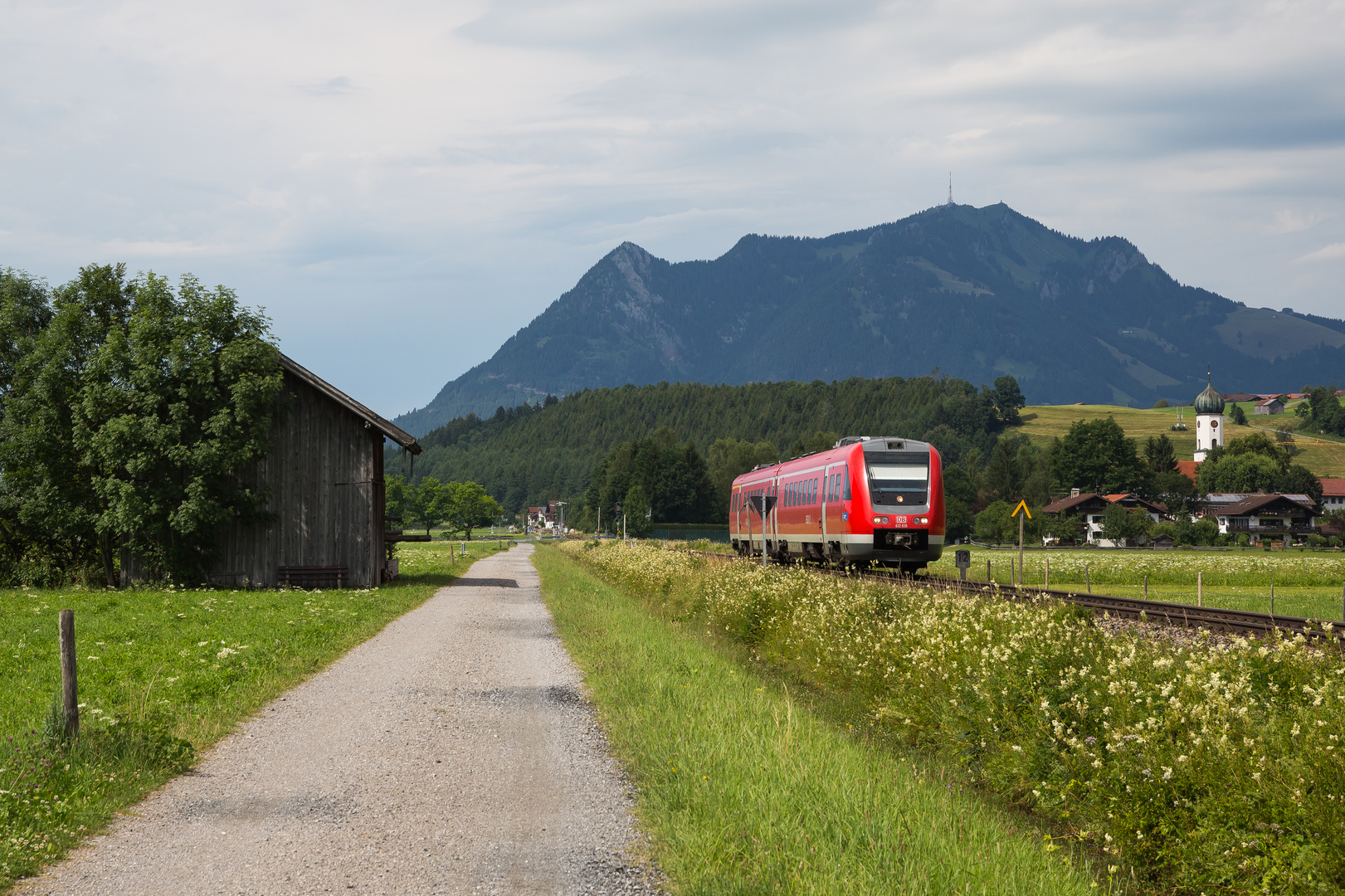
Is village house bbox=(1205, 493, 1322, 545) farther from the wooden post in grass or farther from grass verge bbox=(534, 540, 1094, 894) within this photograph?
the wooden post in grass

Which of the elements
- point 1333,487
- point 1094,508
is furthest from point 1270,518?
point 1333,487

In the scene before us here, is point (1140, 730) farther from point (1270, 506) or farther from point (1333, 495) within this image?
point (1333, 495)

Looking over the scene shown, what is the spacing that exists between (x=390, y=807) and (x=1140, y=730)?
546 cm

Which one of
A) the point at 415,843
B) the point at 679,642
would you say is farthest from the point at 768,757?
the point at 679,642

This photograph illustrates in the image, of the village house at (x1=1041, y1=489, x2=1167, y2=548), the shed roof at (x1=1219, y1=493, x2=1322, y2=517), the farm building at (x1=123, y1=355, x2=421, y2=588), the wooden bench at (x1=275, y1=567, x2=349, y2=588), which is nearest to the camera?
the wooden bench at (x1=275, y1=567, x2=349, y2=588)

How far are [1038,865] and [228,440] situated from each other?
29506 millimetres

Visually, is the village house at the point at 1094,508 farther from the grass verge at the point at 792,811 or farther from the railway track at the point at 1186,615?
the grass verge at the point at 792,811

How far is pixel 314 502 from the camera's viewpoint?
1314 inches

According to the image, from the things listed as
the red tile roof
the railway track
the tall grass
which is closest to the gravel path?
the tall grass

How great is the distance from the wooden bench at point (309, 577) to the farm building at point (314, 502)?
Answer: 0.03 meters

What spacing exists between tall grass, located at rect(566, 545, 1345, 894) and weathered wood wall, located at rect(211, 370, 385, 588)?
24263 millimetres

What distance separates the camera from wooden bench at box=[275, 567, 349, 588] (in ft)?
107

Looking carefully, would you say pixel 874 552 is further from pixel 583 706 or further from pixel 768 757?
pixel 768 757

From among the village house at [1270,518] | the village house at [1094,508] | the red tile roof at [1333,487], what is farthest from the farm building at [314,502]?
the red tile roof at [1333,487]
